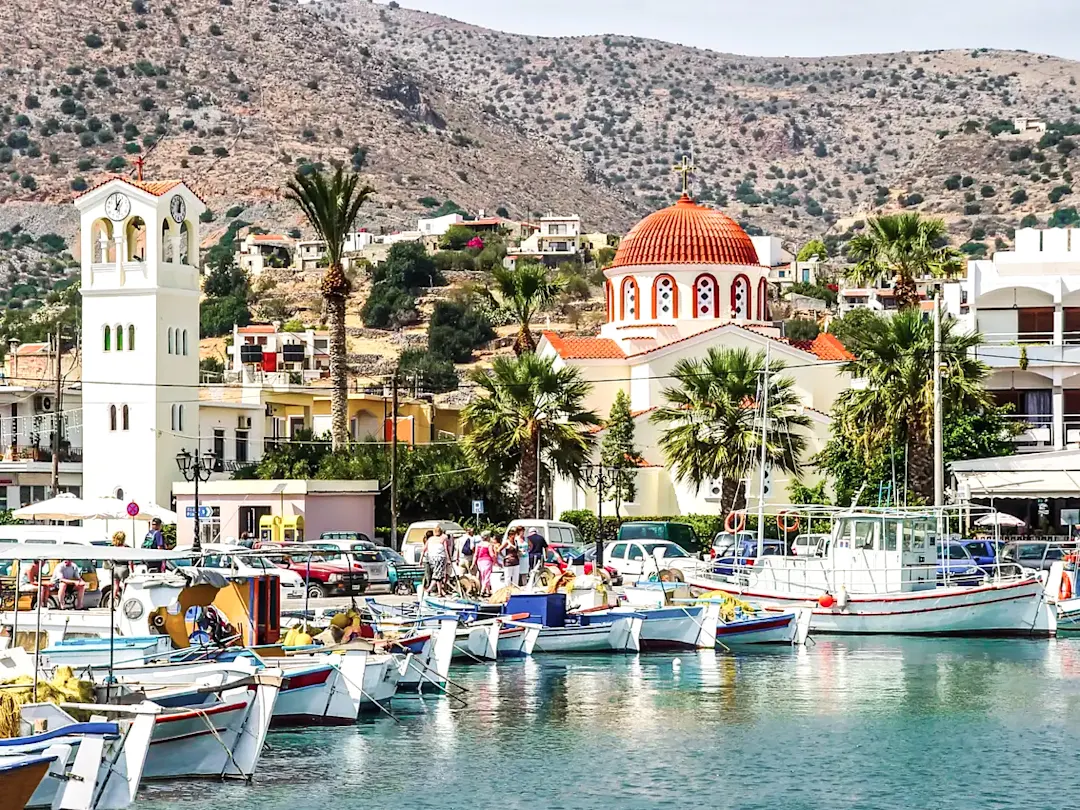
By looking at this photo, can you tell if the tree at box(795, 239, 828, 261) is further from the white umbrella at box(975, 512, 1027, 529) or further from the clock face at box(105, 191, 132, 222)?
the white umbrella at box(975, 512, 1027, 529)

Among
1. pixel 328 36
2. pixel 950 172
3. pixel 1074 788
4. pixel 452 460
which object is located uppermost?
pixel 328 36

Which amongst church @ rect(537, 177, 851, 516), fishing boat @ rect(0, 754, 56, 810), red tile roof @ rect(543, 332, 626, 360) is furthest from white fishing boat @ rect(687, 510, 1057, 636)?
red tile roof @ rect(543, 332, 626, 360)

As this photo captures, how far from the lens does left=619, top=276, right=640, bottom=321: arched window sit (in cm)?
6938

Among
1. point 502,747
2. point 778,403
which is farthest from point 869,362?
point 502,747

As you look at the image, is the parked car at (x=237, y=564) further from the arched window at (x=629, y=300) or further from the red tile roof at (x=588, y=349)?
the arched window at (x=629, y=300)

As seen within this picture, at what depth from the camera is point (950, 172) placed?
175m

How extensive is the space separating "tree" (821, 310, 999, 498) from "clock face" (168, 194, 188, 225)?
73.6ft

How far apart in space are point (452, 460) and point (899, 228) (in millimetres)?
15586

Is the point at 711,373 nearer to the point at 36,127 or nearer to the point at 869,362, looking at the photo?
the point at 869,362

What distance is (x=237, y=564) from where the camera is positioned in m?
35.9

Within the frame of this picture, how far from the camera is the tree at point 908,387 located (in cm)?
4972

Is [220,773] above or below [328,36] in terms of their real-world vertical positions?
below

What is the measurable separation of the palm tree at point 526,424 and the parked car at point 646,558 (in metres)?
6.74

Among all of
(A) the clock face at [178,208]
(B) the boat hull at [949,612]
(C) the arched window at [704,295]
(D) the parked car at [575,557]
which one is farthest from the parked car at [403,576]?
(C) the arched window at [704,295]
